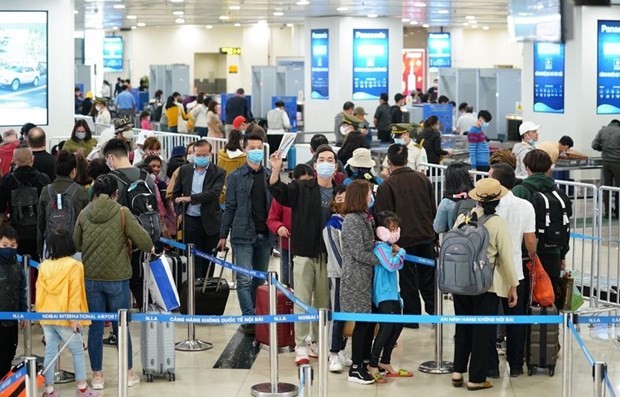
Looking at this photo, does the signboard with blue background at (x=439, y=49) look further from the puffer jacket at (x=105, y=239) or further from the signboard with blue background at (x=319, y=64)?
the puffer jacket at (x=105, y=239)

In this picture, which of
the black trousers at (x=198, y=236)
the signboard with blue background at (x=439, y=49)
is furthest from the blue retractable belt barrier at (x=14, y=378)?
the signboard with blue background at (x=439, y=49)

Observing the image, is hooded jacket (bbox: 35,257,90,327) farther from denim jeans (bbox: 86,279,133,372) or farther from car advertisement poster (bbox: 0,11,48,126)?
car advertisement poster (bbox: 0,11,48,126)

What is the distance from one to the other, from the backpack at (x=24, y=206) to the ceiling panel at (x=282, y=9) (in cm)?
1417

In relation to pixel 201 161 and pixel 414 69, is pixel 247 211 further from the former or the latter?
pixel 414 69

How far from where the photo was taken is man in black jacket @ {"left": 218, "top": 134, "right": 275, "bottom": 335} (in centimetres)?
985

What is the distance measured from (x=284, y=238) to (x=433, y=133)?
7.94 metres

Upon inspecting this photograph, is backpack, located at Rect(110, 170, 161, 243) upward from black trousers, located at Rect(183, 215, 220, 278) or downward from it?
upward

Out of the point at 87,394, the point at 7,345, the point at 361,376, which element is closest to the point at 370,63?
the point at 361,376

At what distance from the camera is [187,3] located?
2578cm

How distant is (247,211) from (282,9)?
60.9 feet

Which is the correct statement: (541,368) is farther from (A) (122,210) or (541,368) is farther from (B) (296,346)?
(A) (122,210)

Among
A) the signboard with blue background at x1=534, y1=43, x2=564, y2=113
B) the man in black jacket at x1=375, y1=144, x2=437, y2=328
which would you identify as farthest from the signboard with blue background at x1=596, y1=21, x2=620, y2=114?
the man in black jacket at x1=375, y1=144, x2=437, y2=328

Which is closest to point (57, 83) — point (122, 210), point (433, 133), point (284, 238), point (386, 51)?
point (433, 133)

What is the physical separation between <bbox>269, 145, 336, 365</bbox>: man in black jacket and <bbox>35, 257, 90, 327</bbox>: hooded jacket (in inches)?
69.5
